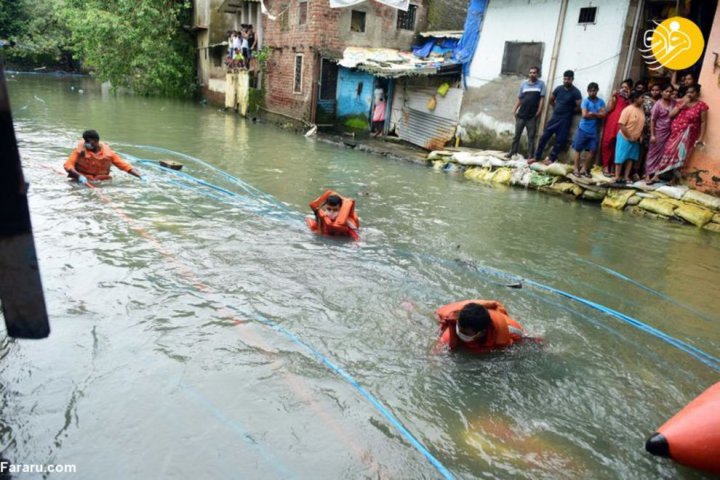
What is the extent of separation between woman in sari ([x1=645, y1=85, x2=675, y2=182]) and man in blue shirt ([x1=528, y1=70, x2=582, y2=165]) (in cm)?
187

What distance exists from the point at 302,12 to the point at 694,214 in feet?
49.3

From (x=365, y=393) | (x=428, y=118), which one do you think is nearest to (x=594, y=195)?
(x=428, y=118)

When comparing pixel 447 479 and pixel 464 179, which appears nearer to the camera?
pixel 447 479

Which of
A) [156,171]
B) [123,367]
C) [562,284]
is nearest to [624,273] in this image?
[562,284]

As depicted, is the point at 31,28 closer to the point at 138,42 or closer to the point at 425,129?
the point at 138,42

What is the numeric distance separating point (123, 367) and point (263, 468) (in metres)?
1.55

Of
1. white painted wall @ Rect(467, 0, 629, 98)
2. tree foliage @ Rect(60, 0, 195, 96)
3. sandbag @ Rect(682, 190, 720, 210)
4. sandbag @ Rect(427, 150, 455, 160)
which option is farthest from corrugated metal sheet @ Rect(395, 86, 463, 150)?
tree foliage @ Rect(60, 0, 195, 96)

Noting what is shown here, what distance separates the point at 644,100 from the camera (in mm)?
10430

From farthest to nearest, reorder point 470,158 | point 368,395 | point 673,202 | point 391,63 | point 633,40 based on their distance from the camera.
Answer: point 391,63 → point 470,158 → point 633,40 → point 673,202 → point 368,395

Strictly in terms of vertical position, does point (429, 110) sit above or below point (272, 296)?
above

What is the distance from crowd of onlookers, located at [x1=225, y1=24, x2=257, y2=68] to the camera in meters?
23.1

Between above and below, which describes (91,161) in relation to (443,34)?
below

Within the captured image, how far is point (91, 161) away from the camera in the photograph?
898 cm

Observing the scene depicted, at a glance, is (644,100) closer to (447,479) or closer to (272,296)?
(272,296)
